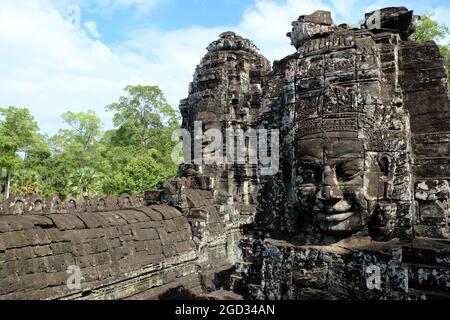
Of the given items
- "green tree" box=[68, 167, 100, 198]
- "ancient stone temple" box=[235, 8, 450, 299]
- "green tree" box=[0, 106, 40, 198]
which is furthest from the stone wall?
"green tree" box=[0, 106, 40, 198]

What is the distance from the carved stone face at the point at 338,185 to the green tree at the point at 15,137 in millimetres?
29456

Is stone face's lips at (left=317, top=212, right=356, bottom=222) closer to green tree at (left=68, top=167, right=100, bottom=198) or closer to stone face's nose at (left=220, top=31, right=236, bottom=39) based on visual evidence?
stone face's nose at (left=220, top=31, right=236, bottom=39)

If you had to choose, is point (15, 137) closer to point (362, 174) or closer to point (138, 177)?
point (138, 177)

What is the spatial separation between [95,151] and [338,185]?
34985 mm

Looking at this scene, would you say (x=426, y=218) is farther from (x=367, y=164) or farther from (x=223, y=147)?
(x=223, y=147)

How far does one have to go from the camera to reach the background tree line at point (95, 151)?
23078mm

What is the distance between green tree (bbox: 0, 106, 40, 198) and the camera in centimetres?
2783

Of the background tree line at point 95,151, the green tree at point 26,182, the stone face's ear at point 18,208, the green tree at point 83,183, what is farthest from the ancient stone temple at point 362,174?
the green tree at point 26,182

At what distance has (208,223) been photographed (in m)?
8.95

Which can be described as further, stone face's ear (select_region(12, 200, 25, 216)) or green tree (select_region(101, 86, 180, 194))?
green tree (select_region(101, 86, 180, 194))

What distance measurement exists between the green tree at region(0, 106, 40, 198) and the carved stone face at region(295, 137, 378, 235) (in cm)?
2946

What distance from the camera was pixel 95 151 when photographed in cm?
3538

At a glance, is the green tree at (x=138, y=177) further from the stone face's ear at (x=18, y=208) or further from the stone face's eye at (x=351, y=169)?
the stone face's eye at (x=351, y=169)

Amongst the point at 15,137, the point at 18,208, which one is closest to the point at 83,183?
the point at 15,137
